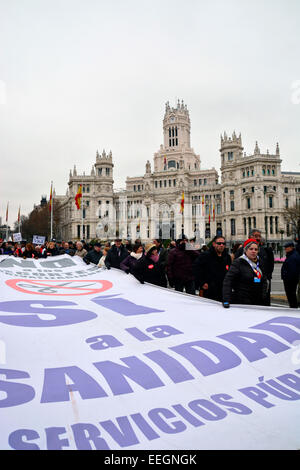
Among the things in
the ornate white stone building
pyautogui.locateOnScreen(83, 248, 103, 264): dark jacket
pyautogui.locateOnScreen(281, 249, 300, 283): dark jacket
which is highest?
the ornate white stone building

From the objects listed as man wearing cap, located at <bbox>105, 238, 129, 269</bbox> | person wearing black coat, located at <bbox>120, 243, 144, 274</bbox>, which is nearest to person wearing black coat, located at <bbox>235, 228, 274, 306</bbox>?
person wearing black coat, located at <bbox>120, 243, 144, 274</bbox>

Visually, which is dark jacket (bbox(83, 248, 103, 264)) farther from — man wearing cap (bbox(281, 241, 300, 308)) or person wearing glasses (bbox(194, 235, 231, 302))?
man wearing cap (bbox(281, 241, 300, 308))

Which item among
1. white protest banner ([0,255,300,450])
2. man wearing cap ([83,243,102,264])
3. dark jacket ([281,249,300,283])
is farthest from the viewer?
man wearing cap ([83,243,102,264])

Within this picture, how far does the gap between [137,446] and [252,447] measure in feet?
2.71

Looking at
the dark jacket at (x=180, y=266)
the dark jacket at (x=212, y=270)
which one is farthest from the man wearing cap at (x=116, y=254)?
the dark jacket at (x=212, y=270)

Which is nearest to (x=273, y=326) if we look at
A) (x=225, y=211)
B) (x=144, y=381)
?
(x=144, y=381)

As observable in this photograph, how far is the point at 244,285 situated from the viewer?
4957 millimetres

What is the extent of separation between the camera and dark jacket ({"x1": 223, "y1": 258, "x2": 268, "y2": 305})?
4.91m

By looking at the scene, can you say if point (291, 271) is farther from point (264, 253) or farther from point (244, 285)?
point (244, 285)

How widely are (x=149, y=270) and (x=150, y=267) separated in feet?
0.33

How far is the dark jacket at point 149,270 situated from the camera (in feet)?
22.6

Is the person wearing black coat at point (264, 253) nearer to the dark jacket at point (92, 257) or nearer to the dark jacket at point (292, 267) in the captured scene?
the dark jacket at point (292, 267)

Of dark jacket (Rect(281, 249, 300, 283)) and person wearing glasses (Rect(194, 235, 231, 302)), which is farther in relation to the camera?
dark jacket (Rect(281, 249, 300, 283))

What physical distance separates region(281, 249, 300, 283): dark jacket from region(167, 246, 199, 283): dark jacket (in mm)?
2469
